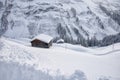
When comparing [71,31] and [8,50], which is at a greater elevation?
[8,50]

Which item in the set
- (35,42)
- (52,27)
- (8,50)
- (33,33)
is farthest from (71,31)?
(8,50)

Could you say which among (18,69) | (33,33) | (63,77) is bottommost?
(33,33)

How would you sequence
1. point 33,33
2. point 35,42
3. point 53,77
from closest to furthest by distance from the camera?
point 53,77 → point 35,42 → point 33,33

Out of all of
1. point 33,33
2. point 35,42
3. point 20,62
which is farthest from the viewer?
point 33,33

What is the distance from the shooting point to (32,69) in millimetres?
14531

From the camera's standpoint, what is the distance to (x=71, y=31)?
19638cm

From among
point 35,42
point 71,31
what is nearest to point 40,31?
point 71,31

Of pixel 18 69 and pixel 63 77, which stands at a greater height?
pixel 18 69

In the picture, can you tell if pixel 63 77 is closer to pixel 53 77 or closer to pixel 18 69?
pixel 53 77

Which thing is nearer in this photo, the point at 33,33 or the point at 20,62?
the point at 20,62

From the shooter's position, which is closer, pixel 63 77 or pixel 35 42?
pixel 63 77

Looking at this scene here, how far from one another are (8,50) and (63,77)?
251 inches

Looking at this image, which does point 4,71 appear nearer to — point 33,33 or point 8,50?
point 8,50

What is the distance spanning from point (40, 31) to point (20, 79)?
185283 millimetres
